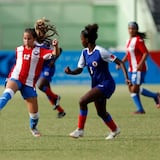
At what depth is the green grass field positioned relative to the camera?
967cm

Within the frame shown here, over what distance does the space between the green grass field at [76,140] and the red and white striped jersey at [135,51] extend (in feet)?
3.41

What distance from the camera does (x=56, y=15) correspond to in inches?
1458

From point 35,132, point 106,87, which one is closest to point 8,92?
point 35,132

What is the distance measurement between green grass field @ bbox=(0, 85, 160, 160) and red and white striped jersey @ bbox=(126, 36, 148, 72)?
1040 millimetres

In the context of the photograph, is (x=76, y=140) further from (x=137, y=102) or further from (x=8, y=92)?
(x=137, y=102)

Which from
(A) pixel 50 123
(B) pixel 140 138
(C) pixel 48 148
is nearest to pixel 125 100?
(A) pixel 50 123

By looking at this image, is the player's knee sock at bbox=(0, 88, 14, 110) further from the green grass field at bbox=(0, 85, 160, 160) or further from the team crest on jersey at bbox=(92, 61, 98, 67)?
the team crest on jersey at bbox=(92, 61, 98, 67)

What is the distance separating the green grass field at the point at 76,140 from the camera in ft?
31.7

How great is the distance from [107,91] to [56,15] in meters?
26.0

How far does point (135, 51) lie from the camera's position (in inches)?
647

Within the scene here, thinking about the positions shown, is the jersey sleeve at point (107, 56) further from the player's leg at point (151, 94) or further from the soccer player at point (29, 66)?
the player's leg at point (151, 94)

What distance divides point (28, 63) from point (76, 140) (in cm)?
140

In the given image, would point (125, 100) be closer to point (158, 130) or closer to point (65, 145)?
point (158, 130)

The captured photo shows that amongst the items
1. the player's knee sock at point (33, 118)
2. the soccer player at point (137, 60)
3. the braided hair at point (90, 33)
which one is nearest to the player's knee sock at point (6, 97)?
the player's knee sock at point (33, 118)
